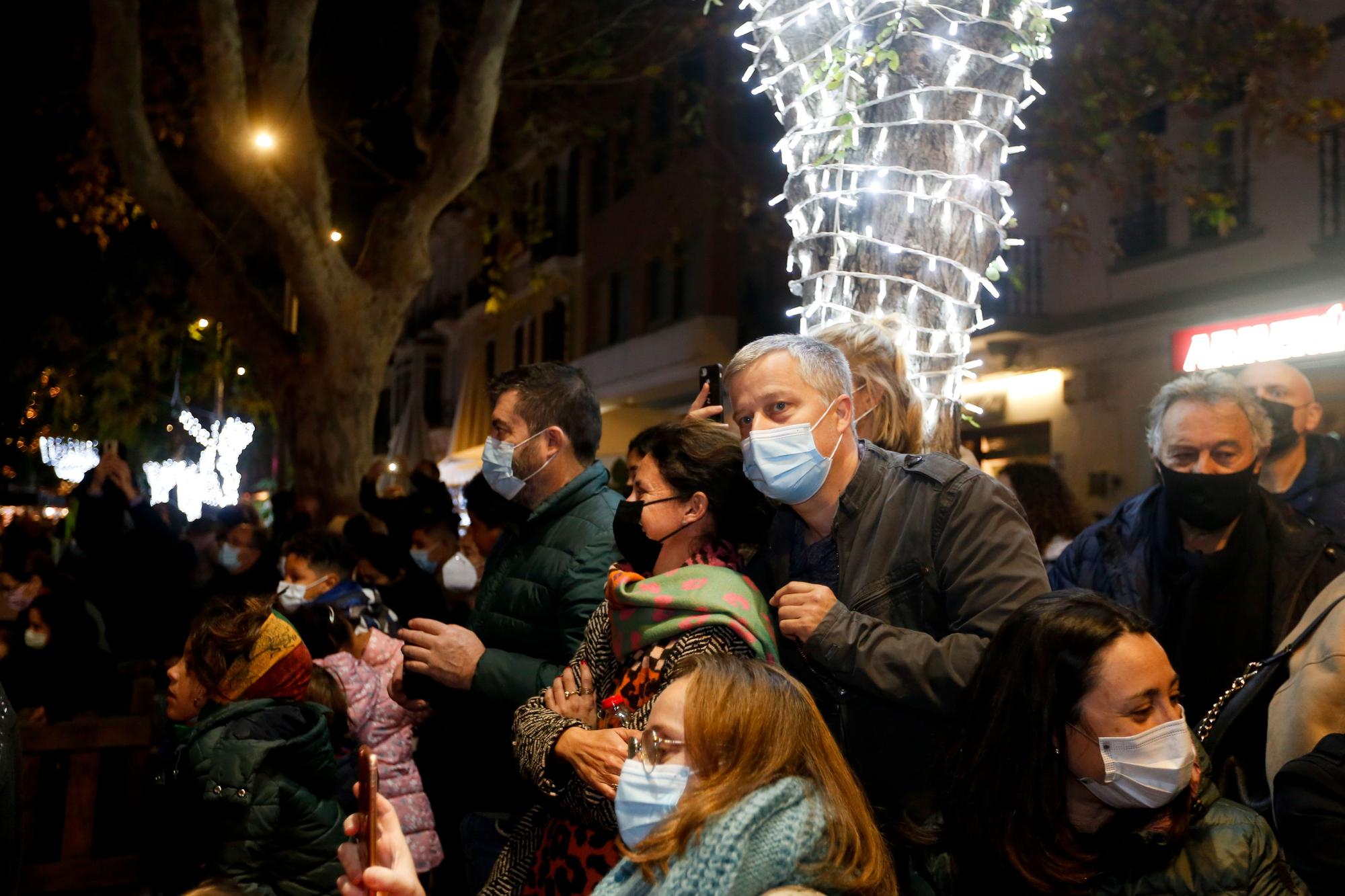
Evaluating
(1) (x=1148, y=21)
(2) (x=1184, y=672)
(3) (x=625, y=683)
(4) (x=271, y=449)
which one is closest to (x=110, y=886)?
(3) (x=625, y=683)

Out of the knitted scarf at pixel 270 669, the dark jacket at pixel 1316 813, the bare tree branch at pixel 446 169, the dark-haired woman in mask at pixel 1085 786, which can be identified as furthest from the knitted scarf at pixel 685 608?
the bare tree branch at pixel 446 169

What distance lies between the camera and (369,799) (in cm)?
173

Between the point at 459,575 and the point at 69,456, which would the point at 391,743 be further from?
the point at 69,456

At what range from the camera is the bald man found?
435 centimetres

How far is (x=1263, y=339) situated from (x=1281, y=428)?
31.1 ft

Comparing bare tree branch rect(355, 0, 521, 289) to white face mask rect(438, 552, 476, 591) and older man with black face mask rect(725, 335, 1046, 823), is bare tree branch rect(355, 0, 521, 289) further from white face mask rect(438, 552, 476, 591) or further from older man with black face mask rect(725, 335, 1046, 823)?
older man with black face mask rect(725, 335, 1046, 823)

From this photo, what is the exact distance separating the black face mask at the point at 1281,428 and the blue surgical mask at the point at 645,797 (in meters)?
3.23

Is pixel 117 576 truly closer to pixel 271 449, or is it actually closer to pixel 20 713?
pixel 20 713

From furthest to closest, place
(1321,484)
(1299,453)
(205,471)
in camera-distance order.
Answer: (205,471) < (1299,453) < (1321,484)

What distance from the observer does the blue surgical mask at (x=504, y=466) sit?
392 centimetres

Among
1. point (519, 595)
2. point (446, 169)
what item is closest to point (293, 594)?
point (519, 595)

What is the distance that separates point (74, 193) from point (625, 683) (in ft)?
45.6

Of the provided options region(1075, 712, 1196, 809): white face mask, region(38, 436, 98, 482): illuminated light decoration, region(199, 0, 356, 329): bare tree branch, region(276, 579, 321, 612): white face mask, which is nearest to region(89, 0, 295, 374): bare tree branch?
region(199, 0, 356, 329): bare tree branch

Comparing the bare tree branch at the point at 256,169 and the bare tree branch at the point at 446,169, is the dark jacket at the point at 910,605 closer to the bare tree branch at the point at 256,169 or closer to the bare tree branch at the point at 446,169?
the bare tree branch at the point at 446,169
